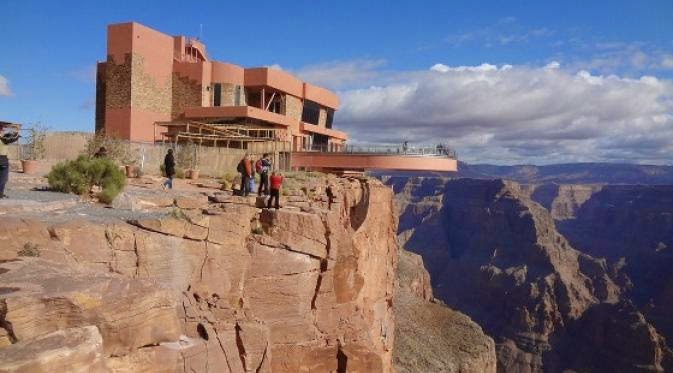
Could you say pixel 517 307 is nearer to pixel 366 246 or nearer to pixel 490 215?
pixel 490 215

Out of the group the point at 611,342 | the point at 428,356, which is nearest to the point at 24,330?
the point at 428,356

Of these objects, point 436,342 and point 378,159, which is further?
point 436,342

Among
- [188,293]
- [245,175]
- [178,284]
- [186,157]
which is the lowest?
[188,293]

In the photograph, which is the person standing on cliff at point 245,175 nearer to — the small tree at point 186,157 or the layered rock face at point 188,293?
the layered rock face at point 188,293

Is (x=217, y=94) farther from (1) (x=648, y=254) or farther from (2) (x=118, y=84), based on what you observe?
(1) (x=648, y=254)

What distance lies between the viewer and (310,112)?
4262 centimetres

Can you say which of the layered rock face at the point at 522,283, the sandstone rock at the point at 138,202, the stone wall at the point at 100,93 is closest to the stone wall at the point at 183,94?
the stone wall at the point at 100,93

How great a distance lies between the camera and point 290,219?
1506cm

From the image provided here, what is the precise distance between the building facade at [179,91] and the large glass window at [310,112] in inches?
36.1

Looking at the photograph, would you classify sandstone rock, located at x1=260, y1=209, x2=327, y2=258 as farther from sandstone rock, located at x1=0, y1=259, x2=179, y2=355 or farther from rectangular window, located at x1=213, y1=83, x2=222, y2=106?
rectangular window, located at x1=213, y1=83, x2=222, y2=106

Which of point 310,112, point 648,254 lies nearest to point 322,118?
point 310,112

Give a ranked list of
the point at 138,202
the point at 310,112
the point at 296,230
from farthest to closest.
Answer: the point at 310,112, the point at 296,230, the point at 138,202

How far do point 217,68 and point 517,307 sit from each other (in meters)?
93.3

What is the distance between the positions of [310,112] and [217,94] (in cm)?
856
